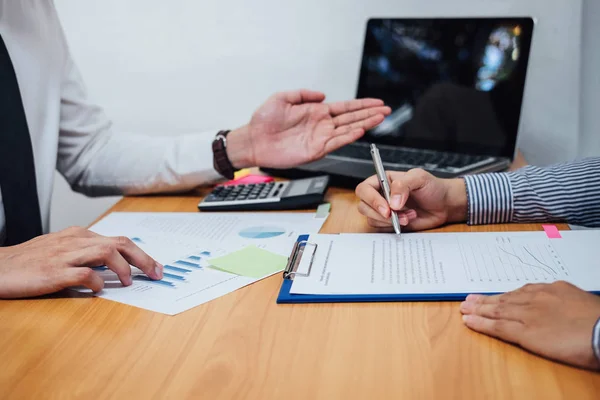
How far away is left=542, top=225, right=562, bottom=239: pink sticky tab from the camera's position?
3.09ft

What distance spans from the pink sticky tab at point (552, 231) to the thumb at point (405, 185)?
195 millimetres

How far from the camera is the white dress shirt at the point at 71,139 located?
125 centimetres

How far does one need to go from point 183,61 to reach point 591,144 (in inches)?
40.6

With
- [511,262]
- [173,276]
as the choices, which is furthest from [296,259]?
[511,262]

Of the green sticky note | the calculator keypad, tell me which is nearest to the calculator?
the calculator keypad

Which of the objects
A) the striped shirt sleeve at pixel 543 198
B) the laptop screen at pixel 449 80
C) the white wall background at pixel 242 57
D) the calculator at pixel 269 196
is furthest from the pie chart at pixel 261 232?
the white wall background at pixel 242 57

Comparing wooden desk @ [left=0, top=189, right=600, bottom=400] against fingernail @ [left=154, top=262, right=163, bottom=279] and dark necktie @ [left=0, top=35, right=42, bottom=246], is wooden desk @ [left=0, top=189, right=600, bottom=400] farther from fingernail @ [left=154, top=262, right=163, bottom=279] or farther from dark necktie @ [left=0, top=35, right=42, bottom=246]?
dark necktie @ [left=0, top=35, right=42, bottom=246]

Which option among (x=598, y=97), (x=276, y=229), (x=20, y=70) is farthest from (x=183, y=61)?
(x=598, y=97)

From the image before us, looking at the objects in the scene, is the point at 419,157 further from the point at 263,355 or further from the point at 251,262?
the point at 263,355

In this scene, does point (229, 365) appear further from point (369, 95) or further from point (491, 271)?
point (369, 95)

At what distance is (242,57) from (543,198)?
90 centimetres

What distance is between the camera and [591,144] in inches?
58.2

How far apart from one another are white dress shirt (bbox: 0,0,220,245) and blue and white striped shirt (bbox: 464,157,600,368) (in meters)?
0.56

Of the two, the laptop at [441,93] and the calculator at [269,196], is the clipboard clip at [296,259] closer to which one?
the calculator at [269,196]
